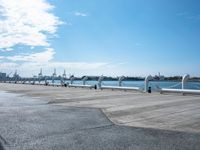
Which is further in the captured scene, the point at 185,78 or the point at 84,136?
the point at 185,78

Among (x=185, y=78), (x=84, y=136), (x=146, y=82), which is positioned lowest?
(x=84, y=136)

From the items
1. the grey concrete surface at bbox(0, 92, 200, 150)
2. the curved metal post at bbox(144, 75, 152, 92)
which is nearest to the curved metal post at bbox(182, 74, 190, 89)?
the curved metal post at bbox(144, 75, 152, 92)

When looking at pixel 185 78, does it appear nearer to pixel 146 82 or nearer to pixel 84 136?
pixel 146 82

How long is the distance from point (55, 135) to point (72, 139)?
55 centimetres

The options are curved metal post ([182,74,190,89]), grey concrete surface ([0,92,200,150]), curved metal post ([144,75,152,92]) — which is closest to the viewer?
grey concrete surface ([0,92,200,150])

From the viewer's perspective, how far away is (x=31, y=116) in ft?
30.2

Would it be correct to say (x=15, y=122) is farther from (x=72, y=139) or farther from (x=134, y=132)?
(x=134, y=132)

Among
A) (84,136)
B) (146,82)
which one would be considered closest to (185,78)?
(146,82)

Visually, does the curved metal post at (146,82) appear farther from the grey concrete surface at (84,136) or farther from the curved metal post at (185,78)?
the grey concrete surface at (84,136)

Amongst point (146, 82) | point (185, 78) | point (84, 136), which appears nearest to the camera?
point (84, 136)

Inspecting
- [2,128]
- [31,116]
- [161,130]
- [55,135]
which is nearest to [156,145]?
[161,130]

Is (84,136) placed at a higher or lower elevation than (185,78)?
lower

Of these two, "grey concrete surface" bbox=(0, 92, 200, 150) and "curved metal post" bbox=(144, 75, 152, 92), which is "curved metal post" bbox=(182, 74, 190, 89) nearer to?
"curved metal post" bbox=(144, 75, 152, 92)

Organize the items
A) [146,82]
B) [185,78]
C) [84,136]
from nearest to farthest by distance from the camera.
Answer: [84,136], [185,78], [146,82]
